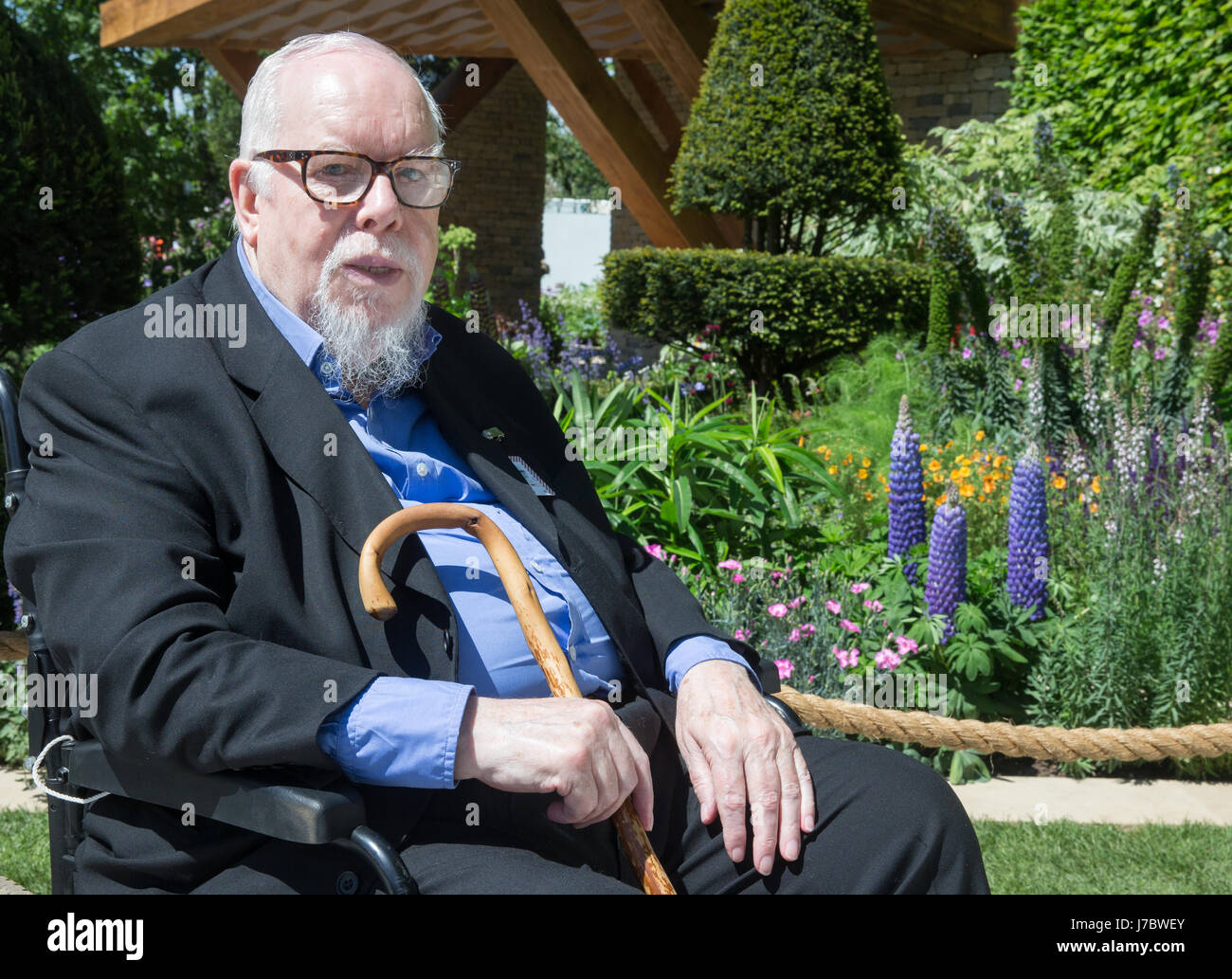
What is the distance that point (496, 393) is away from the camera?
2.15 meters

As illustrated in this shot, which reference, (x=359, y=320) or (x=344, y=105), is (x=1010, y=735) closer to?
(x=359, y=320)

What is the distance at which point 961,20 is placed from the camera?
9031 mm

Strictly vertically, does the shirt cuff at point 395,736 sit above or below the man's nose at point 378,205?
below

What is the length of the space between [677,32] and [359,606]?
752 centimetres

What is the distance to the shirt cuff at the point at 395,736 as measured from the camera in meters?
1.43

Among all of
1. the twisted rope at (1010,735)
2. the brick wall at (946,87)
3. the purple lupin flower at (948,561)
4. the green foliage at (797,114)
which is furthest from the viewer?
the brick wall at (946,87)

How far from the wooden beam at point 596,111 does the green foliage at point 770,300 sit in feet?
4.30

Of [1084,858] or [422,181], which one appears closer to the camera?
[422,181]

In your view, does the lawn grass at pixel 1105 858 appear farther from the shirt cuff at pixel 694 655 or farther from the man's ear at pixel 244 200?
the man's ear at pixel 244 200

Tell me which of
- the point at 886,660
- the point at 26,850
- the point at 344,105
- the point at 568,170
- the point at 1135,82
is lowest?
the point at 26,850

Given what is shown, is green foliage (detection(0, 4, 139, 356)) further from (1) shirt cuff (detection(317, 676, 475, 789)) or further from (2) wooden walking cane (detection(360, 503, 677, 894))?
(1) shirt cuff (detection(317, 676, 475, 789))

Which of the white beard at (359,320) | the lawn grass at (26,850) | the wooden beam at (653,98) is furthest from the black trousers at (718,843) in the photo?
the wooden beam at (653,98)

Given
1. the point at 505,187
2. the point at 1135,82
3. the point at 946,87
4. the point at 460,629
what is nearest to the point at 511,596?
the point at 460,629

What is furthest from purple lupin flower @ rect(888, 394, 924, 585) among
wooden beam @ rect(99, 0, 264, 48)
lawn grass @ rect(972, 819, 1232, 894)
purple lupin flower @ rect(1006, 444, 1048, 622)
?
wooden beam @ rect(99, 0, 264, 48)
